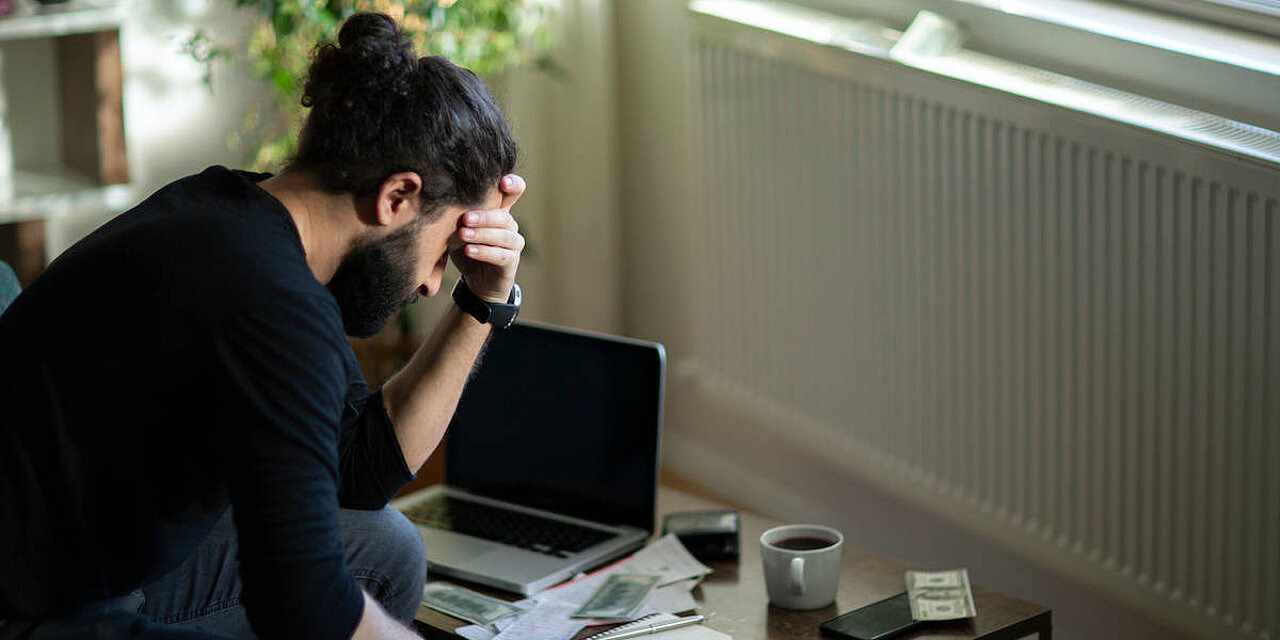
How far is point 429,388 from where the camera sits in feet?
5.56

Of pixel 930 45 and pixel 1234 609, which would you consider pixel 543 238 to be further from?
pixel 1234 609

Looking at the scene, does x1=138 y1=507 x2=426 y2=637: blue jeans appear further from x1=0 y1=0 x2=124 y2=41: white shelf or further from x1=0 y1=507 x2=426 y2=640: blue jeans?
x1=0 y1=0 x2=124 y2=41: white shelf

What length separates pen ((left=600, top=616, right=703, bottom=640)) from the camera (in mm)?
1602

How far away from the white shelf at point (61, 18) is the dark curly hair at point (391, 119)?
5.06 feet

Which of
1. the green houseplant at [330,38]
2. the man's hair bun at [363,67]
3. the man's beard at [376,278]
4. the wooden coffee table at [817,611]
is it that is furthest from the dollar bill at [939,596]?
the green houseplant at [330,38]

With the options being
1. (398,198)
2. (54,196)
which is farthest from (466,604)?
(54,196)

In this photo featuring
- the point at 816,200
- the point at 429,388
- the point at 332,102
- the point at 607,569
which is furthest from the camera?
the point at 816,200

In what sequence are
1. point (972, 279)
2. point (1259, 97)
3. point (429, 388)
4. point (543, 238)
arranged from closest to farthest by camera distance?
point (429, 388) < point (1259, 97) < point (972, 279) < point (543, 238)

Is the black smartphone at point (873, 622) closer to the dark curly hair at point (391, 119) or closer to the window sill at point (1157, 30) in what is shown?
the dark curly hair at point (391, 119)

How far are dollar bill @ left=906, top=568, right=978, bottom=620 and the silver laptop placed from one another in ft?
1.22

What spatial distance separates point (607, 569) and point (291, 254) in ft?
2.15

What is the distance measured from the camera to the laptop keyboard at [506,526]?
6.27ft

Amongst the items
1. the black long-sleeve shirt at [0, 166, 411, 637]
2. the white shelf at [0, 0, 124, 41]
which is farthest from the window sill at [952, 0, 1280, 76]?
the white shelf at [0, 0, 124, 41]

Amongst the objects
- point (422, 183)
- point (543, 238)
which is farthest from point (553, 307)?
point (422, 183)
